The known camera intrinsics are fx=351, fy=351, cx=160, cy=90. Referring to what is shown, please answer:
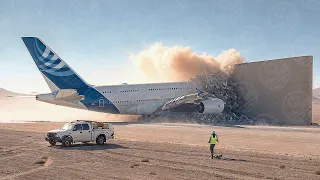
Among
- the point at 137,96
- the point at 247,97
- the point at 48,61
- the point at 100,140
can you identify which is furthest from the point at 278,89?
the point at 100,140

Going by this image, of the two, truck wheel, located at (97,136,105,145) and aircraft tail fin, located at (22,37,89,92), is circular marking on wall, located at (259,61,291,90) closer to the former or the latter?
aircraft tail fin, located at (22,37,89,92)

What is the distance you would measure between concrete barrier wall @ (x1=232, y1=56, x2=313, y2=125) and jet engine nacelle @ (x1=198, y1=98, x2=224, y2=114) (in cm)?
931

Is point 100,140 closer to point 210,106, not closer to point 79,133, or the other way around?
point 79,133

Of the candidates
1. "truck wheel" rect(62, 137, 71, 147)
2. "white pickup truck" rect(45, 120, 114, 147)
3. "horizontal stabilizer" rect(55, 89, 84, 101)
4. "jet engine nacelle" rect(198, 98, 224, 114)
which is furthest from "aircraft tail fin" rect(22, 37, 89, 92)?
"truck wheel" rect(62, 137, 71, 147)

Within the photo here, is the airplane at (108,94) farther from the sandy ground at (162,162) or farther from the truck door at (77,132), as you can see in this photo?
the sandy ground at (162,162)

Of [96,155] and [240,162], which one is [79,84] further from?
[240,162]

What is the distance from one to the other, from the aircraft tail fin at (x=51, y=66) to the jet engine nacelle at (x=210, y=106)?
834 inches

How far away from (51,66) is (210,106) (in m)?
26.1

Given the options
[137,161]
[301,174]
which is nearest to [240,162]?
[301,174]

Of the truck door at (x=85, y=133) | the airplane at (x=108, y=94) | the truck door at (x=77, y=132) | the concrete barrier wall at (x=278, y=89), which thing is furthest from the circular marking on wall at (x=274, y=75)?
the truck door at (x=77, y=132)

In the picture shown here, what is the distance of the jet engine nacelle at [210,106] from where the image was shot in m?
58.0

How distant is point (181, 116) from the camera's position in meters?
61.2

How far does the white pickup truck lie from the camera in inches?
1102

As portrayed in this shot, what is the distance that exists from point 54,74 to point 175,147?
106ft
